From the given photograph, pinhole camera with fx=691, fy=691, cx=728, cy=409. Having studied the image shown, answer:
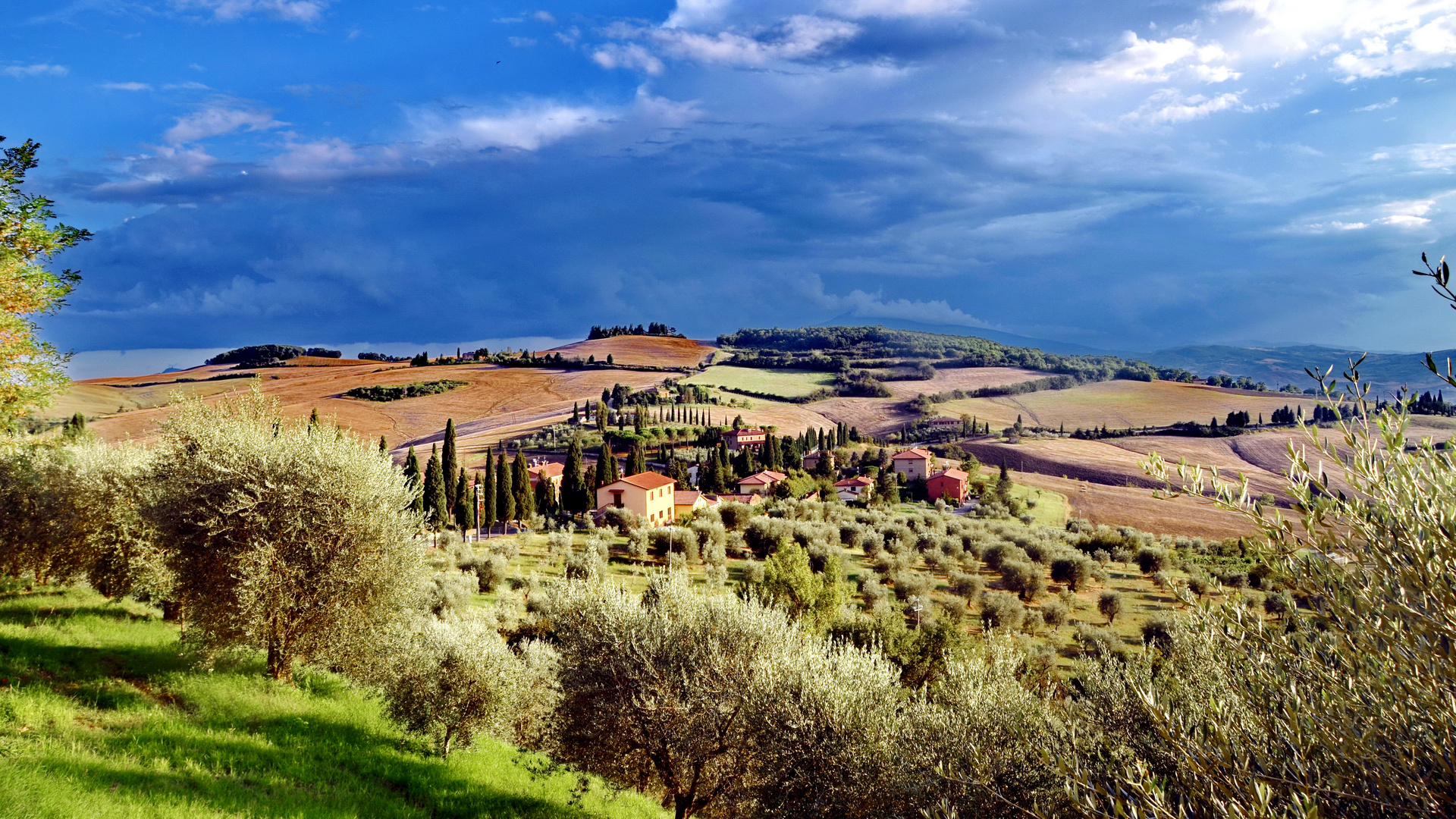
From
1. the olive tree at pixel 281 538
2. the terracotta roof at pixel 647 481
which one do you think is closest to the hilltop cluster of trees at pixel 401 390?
the terracotta roof at pixel 647 481

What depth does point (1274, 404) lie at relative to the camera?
121 metres

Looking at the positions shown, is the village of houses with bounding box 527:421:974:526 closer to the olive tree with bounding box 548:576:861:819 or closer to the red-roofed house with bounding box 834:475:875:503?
the red-roofed house with bounding box 834:475:875:503

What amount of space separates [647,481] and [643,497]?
8.45ft

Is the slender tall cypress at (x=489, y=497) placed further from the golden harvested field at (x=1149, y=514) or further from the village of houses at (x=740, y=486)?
the golden harvested field at (x=1149, y=514)

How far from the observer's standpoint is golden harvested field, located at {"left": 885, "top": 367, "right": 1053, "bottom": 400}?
5837 inches

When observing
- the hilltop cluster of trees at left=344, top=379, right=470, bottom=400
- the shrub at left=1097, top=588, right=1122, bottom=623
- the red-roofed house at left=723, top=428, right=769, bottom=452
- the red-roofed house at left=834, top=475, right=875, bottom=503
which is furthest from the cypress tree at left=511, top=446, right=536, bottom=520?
the shrub at left=1097, top=588, right=1122, bottom=623

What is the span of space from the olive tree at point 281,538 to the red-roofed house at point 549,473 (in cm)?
5662

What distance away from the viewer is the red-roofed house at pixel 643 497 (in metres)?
64.0

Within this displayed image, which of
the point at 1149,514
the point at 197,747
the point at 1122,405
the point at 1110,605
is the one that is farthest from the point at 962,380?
the point at 197,747

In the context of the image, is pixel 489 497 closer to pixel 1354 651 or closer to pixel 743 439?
pixel 743 439

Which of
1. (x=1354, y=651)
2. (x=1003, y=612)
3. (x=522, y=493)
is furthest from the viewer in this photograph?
(x=522, y=493)

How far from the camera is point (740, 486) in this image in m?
82.2

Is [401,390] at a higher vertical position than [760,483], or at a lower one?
higher

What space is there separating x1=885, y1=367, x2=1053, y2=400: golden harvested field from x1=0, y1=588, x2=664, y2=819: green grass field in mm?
132758
